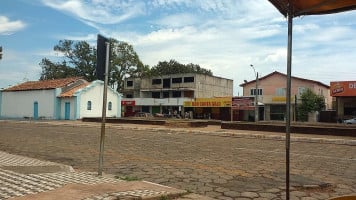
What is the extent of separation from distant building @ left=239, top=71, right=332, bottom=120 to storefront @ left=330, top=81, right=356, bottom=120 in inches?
205

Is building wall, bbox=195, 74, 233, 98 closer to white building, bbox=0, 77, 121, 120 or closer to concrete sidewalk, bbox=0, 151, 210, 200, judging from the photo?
white building, bbox=0, 77, 121, 120

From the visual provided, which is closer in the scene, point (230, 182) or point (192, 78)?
point (230, 182)

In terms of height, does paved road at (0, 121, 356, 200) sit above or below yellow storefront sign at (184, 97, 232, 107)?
below

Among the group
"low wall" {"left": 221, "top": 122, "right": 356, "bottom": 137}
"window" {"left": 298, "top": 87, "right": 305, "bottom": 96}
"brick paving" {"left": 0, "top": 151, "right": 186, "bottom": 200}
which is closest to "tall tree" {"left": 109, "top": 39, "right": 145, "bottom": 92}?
"window" {"left": 298, "top": 87, "right": 305, "bottom": 96}

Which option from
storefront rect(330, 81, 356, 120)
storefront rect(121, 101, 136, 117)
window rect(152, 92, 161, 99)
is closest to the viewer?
storefront rect(330, 81, 356, 120)

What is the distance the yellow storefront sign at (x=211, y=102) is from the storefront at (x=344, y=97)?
14512 millimetres

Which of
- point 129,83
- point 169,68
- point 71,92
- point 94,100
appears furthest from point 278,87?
point 71,92

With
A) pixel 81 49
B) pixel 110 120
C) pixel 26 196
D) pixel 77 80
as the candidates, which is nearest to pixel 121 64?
pixel 81 49

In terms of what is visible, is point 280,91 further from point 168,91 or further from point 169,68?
point 169,68

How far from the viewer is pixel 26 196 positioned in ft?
19.4

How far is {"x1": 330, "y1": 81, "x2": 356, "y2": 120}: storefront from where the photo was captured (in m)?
46.5

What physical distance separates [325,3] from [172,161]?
758 centimetres

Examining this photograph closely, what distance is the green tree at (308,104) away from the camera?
5388 centimetres

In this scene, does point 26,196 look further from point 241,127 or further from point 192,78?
point 192,78
